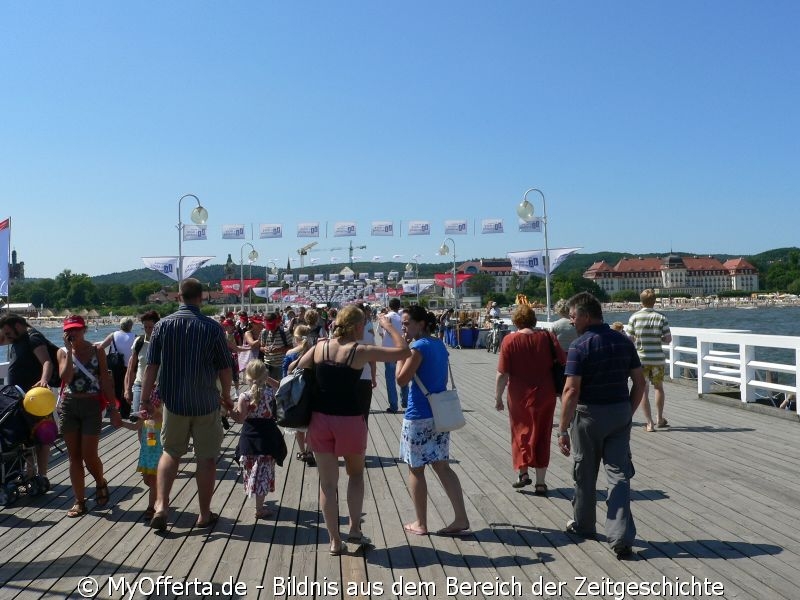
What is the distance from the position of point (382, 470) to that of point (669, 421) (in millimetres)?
4460

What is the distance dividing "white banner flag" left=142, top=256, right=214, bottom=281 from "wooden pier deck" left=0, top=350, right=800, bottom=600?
519 inches

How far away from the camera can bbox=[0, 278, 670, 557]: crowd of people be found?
484 centimetres

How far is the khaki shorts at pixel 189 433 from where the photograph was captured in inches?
213

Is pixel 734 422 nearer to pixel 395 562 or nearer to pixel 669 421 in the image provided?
pixel 669 421

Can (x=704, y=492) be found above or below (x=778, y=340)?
below

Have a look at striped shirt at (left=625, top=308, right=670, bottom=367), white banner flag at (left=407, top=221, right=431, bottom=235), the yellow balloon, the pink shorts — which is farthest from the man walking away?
white banner flag at (left=407, top=221, right=431, bottom=235)

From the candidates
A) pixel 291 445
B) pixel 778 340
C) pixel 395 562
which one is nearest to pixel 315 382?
pixel 395 562

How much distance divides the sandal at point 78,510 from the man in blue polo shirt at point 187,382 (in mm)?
956

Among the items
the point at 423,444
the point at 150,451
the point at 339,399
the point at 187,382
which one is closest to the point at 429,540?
the point at 423,444

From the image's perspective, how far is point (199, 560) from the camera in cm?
491

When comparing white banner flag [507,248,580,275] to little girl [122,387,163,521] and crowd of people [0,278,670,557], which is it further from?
little girl [122,387,163,521]

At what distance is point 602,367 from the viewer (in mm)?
5000

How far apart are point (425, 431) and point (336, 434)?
72 centimetres

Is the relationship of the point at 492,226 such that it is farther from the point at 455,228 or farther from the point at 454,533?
the point at 454,533
